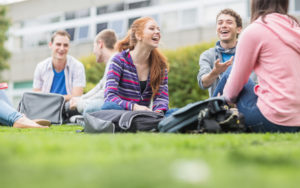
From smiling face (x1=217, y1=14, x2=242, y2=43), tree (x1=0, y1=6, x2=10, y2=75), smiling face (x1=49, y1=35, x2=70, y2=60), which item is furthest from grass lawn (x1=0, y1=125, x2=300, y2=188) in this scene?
tree (x1=0, y1=6, x2=10, y2=75)

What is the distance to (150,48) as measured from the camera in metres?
4.94

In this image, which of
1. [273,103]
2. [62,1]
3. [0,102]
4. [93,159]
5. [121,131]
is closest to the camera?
[93,159]

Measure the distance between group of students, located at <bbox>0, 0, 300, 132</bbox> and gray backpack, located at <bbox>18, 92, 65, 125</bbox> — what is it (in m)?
0.26

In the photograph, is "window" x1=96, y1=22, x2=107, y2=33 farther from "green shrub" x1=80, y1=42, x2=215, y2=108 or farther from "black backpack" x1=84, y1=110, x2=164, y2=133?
"black backpack" x1=84, y1=110, x2=164, y2=133

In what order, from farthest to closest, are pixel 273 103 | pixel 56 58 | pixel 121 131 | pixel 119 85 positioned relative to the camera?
pixel 56 58 < pixel 119 85 < pixel 121 131 < pixel 273 103

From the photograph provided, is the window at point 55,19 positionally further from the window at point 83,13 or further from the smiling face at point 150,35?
the smiling face at point 150,35

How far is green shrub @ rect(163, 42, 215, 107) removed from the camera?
9.81 metres

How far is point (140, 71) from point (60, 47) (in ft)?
9.02

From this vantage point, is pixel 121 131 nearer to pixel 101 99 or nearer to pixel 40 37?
pixel 101 99

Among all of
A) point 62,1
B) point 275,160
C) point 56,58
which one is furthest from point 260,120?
point 62,1

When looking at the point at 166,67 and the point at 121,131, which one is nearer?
the point at 121,131

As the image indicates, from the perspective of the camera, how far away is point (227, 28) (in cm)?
496

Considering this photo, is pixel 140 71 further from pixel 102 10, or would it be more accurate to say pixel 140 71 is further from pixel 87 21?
pixel 87 21

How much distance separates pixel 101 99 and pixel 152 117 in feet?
6.62
